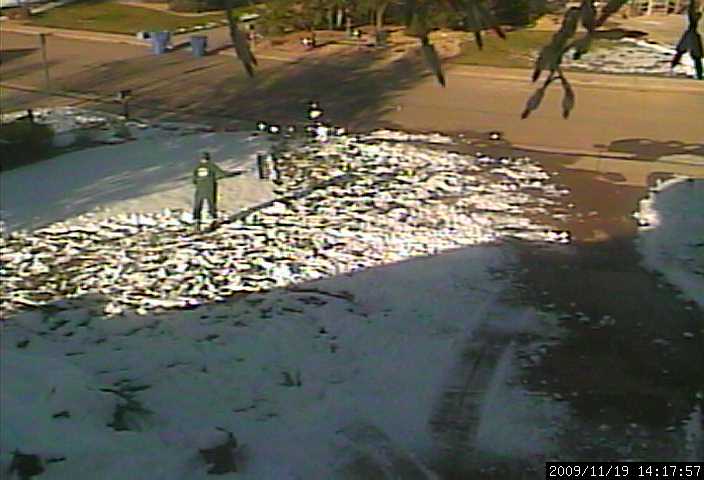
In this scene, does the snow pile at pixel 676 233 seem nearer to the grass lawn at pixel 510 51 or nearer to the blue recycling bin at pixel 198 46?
the grass lawn at pixel 510 51

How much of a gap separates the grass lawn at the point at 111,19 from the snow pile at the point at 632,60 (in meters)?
11.0

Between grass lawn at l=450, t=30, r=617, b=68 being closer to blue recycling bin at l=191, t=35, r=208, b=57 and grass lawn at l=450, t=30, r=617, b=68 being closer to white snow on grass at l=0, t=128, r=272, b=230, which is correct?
blue recycling bin at l=191, t=35, r=208, b=57

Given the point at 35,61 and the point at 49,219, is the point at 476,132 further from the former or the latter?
the point at 35,61

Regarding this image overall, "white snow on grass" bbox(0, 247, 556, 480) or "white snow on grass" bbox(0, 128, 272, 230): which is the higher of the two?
"white snow on grass" bbox(0, 128, 272, 230)

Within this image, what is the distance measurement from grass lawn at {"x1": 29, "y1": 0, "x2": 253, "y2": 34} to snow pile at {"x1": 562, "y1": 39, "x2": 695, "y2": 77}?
11.0 metres

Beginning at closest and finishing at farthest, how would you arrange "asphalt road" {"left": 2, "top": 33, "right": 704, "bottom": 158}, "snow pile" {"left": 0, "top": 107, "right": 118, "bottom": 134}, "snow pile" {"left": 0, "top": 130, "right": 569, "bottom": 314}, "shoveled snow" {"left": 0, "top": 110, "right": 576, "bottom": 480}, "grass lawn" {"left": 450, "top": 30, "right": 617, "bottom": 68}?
1. "shoveled snow" {"left": 0, "top": 110, "right": 576, "bottom": 480}
2. "snow pile" {"left": 0, "top": 130, "right": 569, "bottom": 314}
3. "asphalt road" {"left": 2, "top": 33, "right": 704, "bottom": 158}
4. "snow pile" {"left": 0, "top": 107, "right": 118, "bottom": 134}
5. "grass lawn" {"left": 450, "top": 30, "right": 617, "bottom": 68}

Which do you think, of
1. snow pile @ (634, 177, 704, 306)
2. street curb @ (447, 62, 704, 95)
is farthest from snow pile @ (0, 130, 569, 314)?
street curb @ (447, 62, 704, 95)

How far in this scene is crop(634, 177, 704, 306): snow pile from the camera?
1054 centimetres

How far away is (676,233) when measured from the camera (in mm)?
11758

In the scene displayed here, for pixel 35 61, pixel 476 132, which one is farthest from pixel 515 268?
pixel 35 61

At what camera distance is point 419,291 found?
10.2 m

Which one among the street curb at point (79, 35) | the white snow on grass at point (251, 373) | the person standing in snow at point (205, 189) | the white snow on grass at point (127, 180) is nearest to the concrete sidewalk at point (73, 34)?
the street curb at point (79, 35)

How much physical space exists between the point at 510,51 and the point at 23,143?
38.8ft

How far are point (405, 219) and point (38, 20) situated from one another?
22110 millimetres
